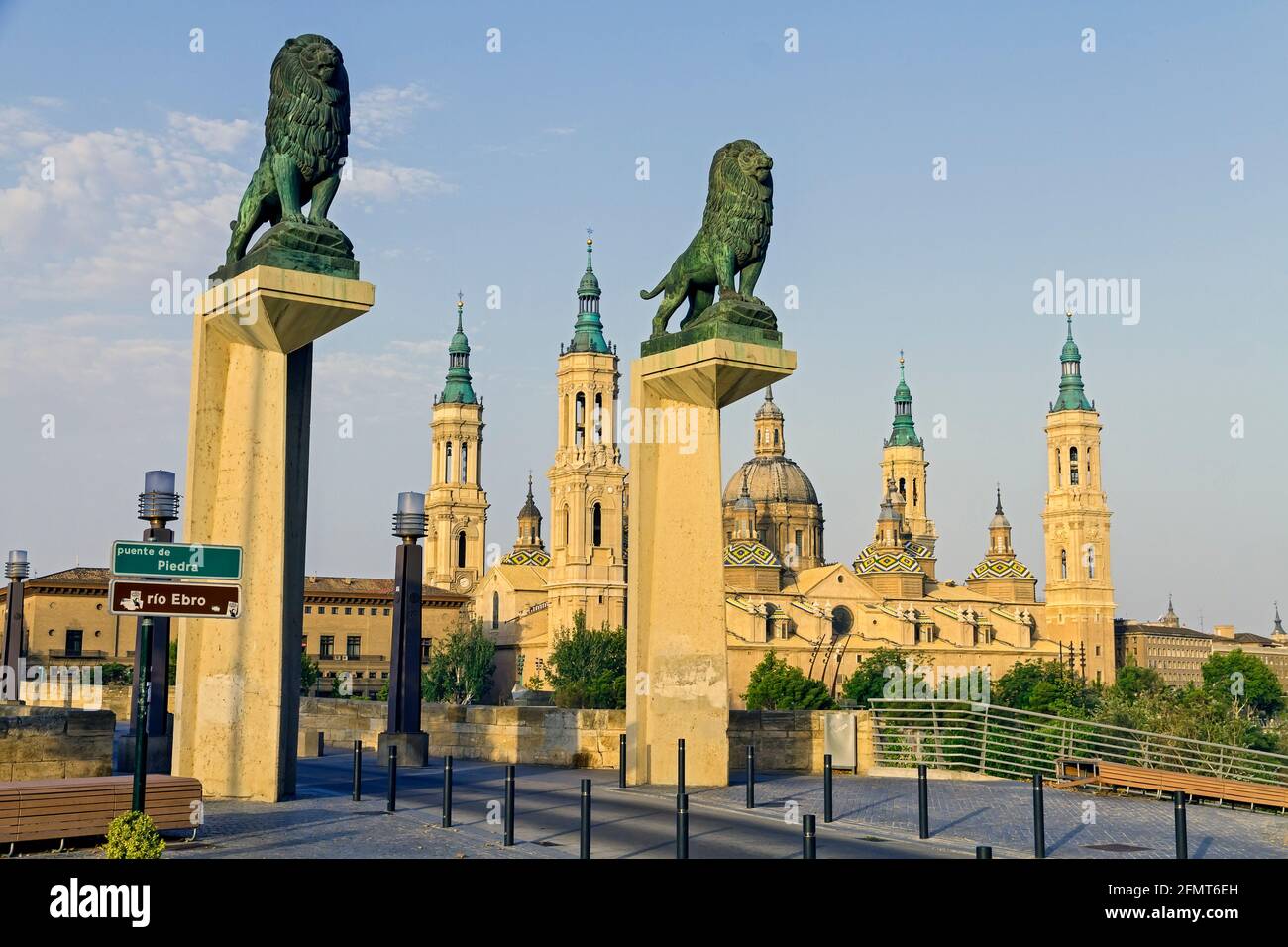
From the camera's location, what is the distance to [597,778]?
2325 centimetres

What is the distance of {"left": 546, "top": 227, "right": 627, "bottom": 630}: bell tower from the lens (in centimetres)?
13338

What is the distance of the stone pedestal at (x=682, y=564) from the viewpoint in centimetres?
2169

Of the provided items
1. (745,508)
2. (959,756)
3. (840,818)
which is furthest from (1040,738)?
(745,508)

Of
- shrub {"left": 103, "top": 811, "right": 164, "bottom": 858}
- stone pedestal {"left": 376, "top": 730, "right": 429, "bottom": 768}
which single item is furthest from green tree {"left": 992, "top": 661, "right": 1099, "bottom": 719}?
shrub {"left": 103, "top": 811, "right": 164, "bottom": 858}

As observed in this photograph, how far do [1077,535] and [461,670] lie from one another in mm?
80419

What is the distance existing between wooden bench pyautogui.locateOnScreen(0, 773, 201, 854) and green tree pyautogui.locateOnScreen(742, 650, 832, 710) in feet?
343

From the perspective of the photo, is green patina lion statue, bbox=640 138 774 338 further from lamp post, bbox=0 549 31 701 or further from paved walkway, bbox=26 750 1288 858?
lamp post, bbox=0 549 31 701

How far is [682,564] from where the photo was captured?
72.2 feet

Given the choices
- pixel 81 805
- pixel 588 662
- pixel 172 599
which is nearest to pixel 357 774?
pixel 81 805
